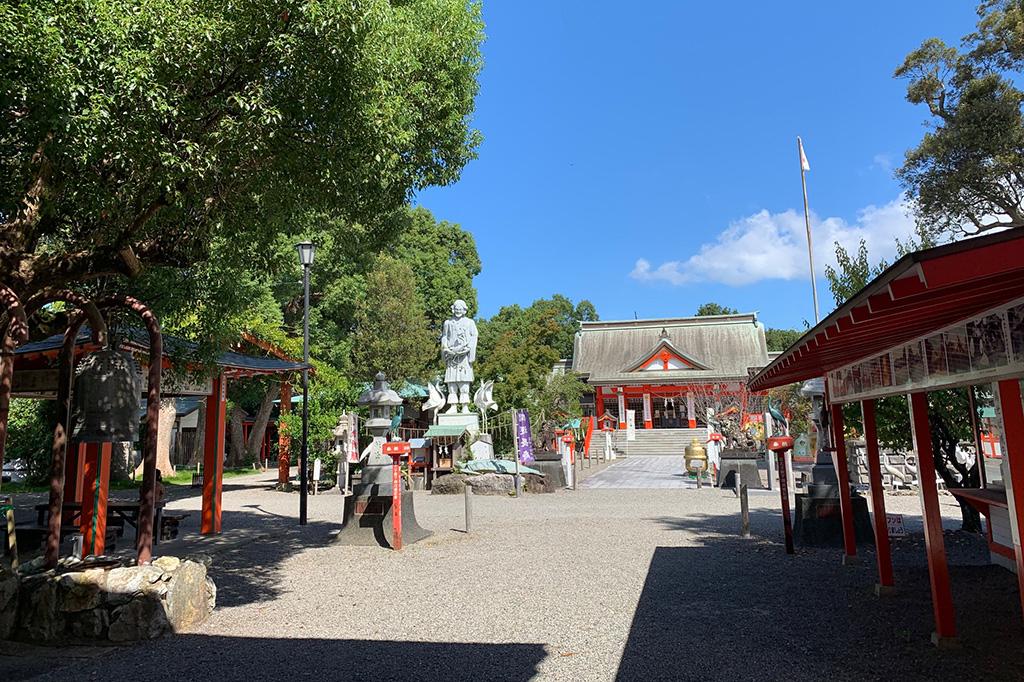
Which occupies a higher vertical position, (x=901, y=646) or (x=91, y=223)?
(x=91, y=223)

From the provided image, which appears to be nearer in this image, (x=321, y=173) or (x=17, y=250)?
(x=17, y=250)

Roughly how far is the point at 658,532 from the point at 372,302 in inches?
642

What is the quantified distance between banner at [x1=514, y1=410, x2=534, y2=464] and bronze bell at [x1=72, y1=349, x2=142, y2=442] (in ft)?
33.8

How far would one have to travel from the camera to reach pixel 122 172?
16.9ft

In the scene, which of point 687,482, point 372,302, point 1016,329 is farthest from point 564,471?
point 1016,329

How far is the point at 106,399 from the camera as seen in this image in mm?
5062

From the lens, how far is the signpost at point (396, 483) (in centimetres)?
820

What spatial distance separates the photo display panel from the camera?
3.10 metres

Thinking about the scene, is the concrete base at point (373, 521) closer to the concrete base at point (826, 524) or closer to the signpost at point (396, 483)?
the signpost at point (396, 483)

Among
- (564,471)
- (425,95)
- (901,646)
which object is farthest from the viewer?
(564,471)

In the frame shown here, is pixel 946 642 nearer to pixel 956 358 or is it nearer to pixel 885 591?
pixel 885 591

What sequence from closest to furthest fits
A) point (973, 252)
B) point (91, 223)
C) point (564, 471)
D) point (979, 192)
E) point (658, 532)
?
1. point (973, 252)
2. point (91, 223)
3. point (658, 532)
4. point (979, 192)
5. point (564, 471)

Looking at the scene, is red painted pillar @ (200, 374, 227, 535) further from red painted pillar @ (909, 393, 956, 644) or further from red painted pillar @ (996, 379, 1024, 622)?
red painted pillar @ (996, 379, 1024, 622)

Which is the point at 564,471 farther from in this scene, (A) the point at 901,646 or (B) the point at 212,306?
(A) the point at 901,646
